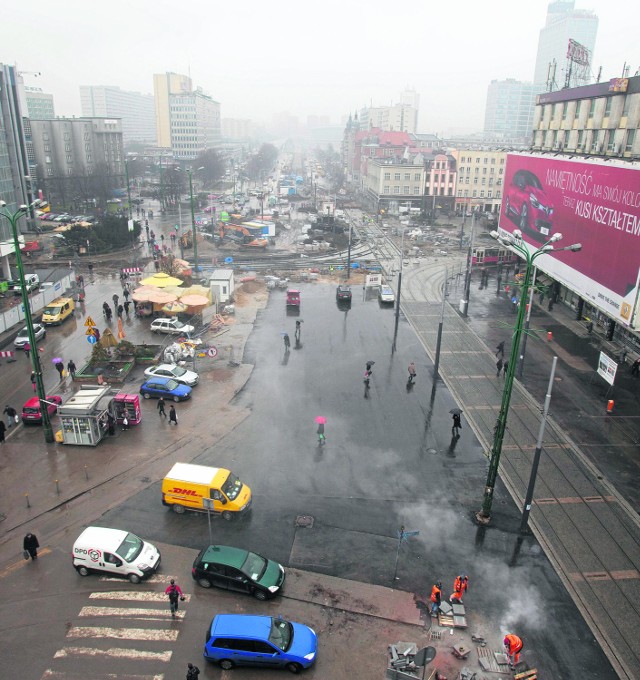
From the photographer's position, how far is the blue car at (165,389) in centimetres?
2767

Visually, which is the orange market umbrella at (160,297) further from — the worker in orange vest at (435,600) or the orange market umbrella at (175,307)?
the worker in orange vest at (435,600)

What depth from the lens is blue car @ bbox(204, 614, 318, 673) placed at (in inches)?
524

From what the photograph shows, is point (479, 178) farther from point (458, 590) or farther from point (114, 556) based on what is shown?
point (114, 556)

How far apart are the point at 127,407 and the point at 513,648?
18309mm

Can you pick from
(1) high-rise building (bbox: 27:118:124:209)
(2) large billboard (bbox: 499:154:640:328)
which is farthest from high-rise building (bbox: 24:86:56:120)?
(2) large billboard (bbox: 499:154:640:328)

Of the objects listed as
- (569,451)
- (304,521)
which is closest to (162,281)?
(304,521)

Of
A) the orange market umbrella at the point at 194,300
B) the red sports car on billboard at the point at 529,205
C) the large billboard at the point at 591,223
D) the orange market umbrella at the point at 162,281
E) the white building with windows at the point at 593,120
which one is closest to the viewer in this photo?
the large billboard at the point at 591,223

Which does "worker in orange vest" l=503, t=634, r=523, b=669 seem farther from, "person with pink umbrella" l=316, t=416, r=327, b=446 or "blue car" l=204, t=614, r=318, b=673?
"person with pink umbrella" l=316, t=416, r=327, b=446

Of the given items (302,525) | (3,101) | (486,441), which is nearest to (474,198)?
(3,101)

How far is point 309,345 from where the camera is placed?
35.8 metres

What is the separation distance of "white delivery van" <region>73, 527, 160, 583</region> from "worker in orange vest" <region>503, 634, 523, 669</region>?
10.4 meters

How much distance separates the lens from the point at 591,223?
33344 millimetres

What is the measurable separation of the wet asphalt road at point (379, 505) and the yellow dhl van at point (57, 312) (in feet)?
56.7

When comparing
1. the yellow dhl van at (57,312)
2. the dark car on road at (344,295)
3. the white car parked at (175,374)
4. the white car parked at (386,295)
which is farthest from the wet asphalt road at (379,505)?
the yellow dhl van at (57,312)
